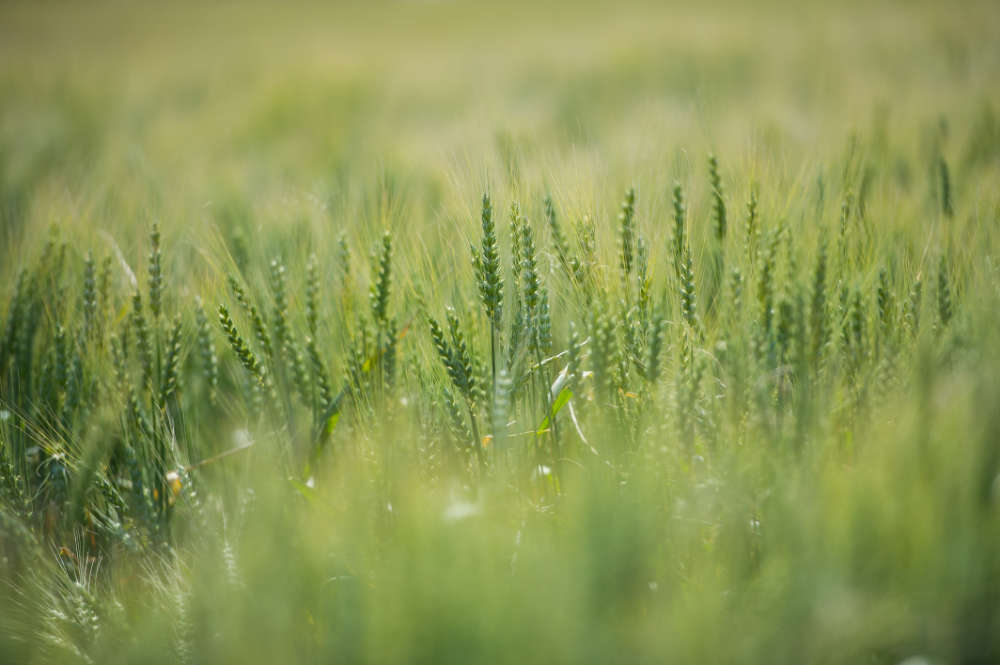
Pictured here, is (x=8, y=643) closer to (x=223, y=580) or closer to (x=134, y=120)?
(x=223, y=580)

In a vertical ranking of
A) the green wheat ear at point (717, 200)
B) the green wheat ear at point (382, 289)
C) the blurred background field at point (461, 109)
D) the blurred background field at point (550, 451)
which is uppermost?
the blurred background field at point (461, 109)

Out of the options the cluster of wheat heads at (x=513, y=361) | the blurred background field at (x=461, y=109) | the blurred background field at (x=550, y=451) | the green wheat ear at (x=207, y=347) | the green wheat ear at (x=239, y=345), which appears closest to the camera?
the blurred background field at (x=550, y=451)

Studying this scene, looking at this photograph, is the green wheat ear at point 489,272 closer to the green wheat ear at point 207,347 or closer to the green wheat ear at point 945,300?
the green wheat ear at point 207,347

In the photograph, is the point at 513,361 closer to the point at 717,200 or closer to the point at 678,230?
the point at 678,230

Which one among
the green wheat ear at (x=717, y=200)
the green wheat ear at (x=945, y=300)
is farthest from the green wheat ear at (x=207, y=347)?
the green wheat ear at (x=945, y=300)

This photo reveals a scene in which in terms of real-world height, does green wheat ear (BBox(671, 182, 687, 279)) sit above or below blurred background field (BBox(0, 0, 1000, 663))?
above

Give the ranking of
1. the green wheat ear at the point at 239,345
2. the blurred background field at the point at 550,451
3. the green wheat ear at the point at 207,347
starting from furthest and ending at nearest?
the green wheat ear at the point at 207,347 → the green wheat ear at the point at 239,345 → the blurred background field at the point at 550,451

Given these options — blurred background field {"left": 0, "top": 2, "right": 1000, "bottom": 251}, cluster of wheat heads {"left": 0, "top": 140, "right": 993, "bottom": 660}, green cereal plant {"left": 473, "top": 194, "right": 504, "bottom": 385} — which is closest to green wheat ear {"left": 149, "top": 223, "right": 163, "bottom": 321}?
cluster of wheat heads {"left": 0, "top": 140, "right": 993, "bottom": 660}

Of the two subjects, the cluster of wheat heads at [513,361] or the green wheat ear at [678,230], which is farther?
the green wheat ear at [678,230]

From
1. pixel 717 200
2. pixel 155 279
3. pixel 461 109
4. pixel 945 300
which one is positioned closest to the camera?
pixel 945 300

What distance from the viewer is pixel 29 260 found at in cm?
129

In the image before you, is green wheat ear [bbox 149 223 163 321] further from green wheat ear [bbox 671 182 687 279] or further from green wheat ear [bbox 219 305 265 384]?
green wheat ear [bbox 671 182 687 279]

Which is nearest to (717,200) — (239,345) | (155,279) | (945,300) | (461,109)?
(945,300)

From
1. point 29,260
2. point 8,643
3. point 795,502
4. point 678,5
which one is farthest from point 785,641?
point 678,5
